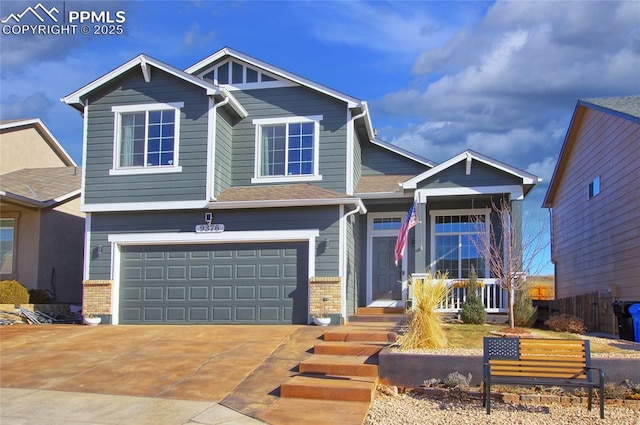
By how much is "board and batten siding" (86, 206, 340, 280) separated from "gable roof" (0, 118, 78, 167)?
8840 millimetres

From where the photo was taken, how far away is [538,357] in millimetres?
9281

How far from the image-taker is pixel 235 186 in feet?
56.7

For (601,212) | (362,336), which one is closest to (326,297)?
(362,336)

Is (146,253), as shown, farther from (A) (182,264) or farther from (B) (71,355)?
(B) (71,355)

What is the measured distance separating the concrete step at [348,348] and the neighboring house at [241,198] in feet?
11.0

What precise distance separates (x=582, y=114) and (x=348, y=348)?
449 inches

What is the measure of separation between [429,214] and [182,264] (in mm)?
6630

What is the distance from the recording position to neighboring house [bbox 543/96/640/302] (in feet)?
49.1

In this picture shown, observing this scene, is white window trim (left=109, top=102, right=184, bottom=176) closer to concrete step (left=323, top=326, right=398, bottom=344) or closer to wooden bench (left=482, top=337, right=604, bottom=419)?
concrete step (left=323, top=326, right=398, bottom=344)

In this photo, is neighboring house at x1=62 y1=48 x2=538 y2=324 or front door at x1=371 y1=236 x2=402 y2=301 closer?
neighboring house at x1=62 y1=48 x2=538 y2=324

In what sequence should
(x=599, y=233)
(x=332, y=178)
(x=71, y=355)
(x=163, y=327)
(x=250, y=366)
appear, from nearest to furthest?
(x=250, y=366) → (x=71, y=355) → (x=163, y=327) → (x=332, y=178) → (x=599, y=233)

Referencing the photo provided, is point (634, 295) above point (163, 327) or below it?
above

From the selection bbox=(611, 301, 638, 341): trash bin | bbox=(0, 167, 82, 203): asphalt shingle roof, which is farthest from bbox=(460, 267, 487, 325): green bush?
bbox=(0, 167, 82, 203): asphalt shingle roof

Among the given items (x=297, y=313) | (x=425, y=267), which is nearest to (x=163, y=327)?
(x=297, y=313)
